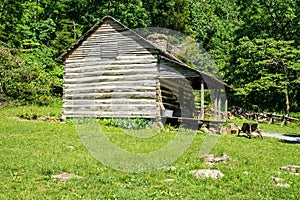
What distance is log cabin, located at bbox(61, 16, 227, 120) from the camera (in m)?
17.8

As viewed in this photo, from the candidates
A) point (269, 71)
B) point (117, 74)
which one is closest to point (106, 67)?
point (117, 74)

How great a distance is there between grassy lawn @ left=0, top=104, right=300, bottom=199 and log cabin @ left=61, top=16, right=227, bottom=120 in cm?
559

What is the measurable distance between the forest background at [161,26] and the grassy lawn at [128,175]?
43.2 feet

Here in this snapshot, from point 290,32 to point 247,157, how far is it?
29568 mm

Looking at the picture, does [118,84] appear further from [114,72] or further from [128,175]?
[128,175]

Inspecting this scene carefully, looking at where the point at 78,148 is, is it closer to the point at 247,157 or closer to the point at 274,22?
the point at 247,157

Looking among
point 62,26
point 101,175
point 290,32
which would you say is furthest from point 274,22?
point 101,175

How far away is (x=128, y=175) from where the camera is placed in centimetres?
791

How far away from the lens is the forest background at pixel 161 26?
82.8 ft

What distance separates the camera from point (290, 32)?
36281 millimetres

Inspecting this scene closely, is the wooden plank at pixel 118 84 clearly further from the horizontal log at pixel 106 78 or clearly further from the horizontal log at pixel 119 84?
the horizontal log at pixel 106 78

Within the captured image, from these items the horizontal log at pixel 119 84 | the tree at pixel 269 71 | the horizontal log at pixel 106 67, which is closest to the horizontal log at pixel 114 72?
the horizontal log at pixel 106 67

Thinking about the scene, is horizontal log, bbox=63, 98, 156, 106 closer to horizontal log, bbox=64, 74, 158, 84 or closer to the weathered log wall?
the weathered log wall

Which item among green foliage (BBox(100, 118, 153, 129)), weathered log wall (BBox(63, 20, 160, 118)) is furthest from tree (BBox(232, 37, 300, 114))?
green foliage (BBox(100, 118, 153, 129))
